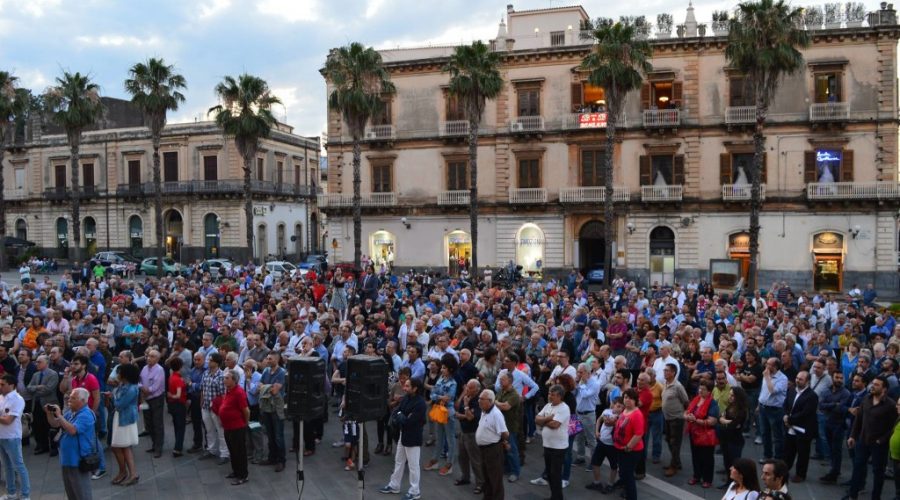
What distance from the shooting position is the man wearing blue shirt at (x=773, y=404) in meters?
10.3

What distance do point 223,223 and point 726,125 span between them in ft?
114

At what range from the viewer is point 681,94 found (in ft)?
119

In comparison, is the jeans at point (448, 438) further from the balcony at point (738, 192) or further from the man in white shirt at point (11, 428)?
the balcony at point (738, 192)

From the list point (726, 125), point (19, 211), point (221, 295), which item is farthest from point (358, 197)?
point (19, 211)

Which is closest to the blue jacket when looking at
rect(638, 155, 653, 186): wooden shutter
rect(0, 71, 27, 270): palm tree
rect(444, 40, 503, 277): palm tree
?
rect(444, 40, 503, 277): palm tree

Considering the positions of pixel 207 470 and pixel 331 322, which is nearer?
pixel 207 470

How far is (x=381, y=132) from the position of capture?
4069 cm

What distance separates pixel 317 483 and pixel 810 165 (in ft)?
106

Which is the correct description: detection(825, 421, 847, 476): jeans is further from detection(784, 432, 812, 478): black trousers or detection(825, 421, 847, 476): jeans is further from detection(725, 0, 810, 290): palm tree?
detection(725, 0, 810, 290): palm tree

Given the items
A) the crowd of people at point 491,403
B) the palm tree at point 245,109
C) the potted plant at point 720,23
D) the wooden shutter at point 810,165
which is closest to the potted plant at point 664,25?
the potted plant at point 720,23

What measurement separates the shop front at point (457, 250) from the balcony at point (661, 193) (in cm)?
999

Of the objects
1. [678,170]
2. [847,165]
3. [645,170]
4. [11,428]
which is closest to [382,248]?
[645,170]

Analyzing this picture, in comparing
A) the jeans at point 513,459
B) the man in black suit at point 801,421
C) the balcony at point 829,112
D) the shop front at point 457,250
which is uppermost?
the balcony at point 829,112

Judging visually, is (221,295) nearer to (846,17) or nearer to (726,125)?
(726,125)
